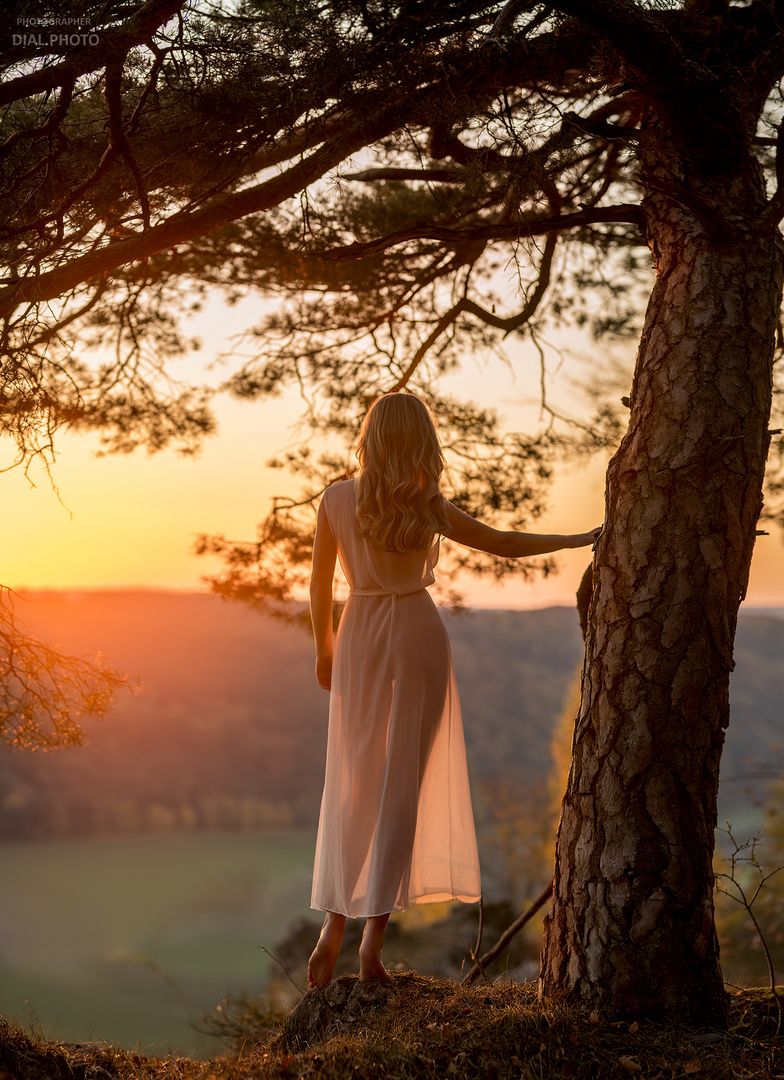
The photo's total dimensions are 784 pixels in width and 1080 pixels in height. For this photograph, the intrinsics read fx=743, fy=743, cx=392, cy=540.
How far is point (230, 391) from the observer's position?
4223mm

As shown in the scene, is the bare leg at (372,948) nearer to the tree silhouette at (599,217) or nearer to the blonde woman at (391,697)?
the blonde woman at (391,697)

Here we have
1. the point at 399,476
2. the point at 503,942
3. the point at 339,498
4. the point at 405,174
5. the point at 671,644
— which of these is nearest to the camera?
the point at 671,644

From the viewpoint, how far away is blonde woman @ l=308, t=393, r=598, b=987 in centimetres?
A: 229

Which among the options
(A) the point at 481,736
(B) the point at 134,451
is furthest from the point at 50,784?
(B) the point at 134,451

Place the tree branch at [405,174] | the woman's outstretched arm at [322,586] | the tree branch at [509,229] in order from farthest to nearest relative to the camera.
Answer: the tree branch at [405,174] → the tree branch at [509,229] → the woman's outstretched arm at [322,586]

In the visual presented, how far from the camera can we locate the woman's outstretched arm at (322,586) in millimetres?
2488

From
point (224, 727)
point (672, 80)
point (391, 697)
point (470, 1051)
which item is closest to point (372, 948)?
point (470, 1051)

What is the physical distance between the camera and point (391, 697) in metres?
2.37

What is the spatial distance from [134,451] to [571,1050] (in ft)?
11.3

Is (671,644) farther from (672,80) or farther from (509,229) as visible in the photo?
(672,80)

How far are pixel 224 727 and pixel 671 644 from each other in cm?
2957

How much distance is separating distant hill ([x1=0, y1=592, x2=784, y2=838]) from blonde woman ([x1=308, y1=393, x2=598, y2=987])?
72.9 ft

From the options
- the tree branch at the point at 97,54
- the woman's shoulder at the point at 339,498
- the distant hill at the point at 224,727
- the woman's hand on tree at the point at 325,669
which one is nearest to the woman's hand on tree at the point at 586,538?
the woman's shoulder at the point at 339,498

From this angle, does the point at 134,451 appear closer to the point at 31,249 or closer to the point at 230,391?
the point at 230,391
